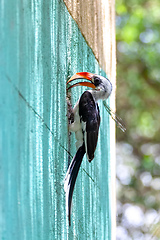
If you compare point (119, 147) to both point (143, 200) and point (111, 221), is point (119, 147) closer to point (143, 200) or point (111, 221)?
point (143, 200)

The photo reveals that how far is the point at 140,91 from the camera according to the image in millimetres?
9000

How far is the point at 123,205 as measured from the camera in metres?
8.52

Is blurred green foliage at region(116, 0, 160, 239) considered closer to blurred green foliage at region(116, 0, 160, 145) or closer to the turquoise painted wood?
blurred green foliage at region(116, 0, 160, 145)

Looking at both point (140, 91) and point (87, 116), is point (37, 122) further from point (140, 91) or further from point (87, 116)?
point (140, 91)

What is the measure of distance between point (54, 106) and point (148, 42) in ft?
21.4

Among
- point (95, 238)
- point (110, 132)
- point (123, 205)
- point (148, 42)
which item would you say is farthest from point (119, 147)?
point (95, 238)

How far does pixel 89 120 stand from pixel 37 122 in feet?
2.39

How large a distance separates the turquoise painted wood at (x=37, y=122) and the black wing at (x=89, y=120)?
93mm

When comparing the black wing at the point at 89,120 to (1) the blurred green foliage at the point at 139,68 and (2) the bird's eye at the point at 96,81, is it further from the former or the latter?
(1) the blurred green foliage at the point at 139,68

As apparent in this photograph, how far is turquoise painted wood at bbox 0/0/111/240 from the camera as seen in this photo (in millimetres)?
1711

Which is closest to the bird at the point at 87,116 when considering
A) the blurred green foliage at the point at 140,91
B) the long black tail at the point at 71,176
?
the long black tail at the point at 71,176

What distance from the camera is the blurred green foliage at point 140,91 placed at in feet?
27.7

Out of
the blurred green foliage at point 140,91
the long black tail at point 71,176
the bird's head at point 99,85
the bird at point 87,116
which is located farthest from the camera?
the blurred green foliage at point 140,91

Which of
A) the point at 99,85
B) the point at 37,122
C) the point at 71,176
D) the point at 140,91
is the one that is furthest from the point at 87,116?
the point at 140,91
